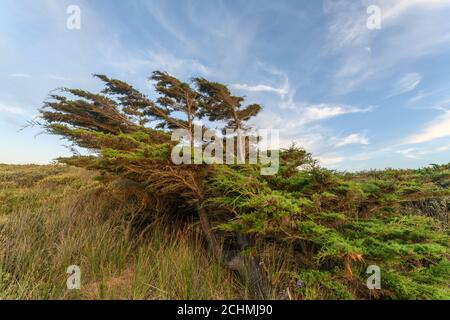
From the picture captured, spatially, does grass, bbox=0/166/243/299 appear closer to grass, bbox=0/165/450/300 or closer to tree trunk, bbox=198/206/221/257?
grass, bbox=0/165/450/300

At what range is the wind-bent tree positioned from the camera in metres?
4.02

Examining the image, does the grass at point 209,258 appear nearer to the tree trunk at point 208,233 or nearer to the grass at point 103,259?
the grass at point 103,259

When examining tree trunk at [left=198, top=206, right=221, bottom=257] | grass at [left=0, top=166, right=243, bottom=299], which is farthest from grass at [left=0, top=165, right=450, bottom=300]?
tree trunk at [left=198, top=206, right=221, bottom=257]

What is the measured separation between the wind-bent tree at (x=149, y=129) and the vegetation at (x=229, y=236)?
0.03 m

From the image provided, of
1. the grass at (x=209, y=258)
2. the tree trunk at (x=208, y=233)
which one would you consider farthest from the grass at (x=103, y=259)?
the tree trunk at (x=208, y=233)

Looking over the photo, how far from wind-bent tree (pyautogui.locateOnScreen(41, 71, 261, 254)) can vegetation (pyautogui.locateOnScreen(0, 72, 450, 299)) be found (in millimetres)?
34

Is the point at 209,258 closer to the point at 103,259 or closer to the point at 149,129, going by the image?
the point at 103,259

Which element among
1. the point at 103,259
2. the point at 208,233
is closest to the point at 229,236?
the point at 208,233
